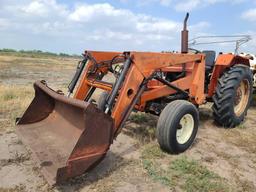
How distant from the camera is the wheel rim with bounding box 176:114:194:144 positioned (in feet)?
16.6

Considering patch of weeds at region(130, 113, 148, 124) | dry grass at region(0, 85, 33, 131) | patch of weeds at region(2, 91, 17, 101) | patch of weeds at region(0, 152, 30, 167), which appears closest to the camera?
patch of weeds at region(0, 152, 30, 167)

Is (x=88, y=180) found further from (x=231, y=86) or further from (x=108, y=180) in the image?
(x=231, y=86)

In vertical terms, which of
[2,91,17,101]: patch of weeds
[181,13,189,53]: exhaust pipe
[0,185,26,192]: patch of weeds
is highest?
[181,13,189,53]: exhaust pipe

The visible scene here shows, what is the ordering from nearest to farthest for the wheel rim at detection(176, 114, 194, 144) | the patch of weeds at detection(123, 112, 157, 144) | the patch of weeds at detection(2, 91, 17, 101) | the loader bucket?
the loader bucket → the wheel rim at detection(176, 114, 194, 144) → the patch of weeds at detection(123, 112, 157, 144) → the patch of weeds at detection(2, 91, 17, 101)

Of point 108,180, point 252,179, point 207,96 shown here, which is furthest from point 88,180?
point 207,96

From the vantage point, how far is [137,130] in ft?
20.1

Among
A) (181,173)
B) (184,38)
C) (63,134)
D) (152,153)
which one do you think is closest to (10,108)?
(63,134)

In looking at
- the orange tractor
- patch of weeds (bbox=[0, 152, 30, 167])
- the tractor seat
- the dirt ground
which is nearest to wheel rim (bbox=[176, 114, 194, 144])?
the orange tractor

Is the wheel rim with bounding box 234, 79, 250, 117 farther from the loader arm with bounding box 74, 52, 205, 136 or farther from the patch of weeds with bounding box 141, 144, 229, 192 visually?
the patch of weeds with bounding box 141, 144, 229, 192

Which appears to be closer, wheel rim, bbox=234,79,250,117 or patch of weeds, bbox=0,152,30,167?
patch of weeds, bbox=0,152,30,167

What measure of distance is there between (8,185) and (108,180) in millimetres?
1186

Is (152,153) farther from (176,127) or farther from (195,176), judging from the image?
(195,176)

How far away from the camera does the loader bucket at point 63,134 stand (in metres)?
3.63

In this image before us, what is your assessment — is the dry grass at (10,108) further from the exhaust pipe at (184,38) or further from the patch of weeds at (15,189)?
the exhaust pipe at (184,38)
